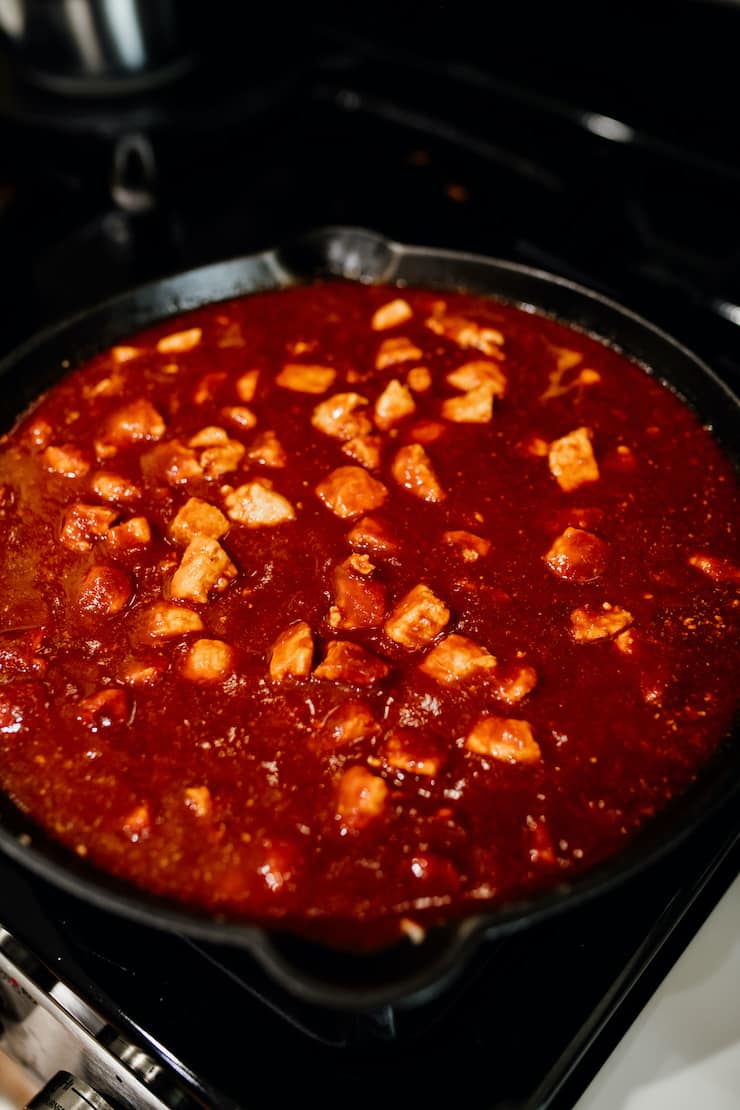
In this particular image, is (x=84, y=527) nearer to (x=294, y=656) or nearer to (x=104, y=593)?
(x=104, y=593)

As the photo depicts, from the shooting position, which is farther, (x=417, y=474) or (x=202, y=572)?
(x=417, y=474)

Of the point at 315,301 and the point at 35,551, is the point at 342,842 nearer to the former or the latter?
the point at 35,551

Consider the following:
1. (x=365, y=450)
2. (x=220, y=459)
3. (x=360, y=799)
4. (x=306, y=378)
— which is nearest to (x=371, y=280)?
(x=306, y=378)

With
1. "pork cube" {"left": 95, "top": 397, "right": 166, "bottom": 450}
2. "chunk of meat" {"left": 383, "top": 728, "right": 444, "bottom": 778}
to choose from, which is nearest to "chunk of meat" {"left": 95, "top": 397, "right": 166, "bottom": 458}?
"pork cube" {"left": 95, "top": 397, "right": 166, "bottom": 450}

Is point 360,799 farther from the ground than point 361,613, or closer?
closer

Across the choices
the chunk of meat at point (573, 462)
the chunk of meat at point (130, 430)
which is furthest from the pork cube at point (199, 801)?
the chunk of meat at point (573, 462)

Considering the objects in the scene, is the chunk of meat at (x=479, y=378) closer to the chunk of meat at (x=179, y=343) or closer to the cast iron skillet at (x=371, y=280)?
the cast iron skillet at (x=371, y=280)

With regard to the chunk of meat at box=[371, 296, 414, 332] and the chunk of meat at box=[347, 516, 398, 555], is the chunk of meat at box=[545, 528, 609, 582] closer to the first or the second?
the chunk of meat at box=[347, 516, 398, 555]
